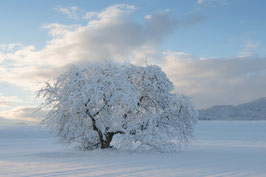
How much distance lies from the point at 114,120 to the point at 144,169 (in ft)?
22.8

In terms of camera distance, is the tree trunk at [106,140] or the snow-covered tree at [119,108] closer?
the snow-covered tree at [119,108]

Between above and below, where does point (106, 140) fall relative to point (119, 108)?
below

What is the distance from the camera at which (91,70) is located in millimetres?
19594

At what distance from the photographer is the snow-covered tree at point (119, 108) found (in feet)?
58.8

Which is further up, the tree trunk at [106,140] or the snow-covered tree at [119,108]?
the snow-covered tree at [119,108]

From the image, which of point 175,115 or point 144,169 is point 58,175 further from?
point 175,115

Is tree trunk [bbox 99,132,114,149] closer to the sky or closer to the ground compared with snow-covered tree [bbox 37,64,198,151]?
closer to the ground

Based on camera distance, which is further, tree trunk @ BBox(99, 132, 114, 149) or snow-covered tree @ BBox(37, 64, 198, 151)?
tree trunk @ BBox(99, 132, 114, 149)

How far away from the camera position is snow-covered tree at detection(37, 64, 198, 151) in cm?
1792

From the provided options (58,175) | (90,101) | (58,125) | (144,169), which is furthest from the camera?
(58,125)

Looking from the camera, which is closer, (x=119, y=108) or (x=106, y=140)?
(x=119, y=108)

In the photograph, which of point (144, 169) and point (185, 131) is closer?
point (144, 169)

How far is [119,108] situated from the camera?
18.1 meters

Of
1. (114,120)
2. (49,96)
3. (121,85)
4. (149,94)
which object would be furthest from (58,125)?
(149,94)
